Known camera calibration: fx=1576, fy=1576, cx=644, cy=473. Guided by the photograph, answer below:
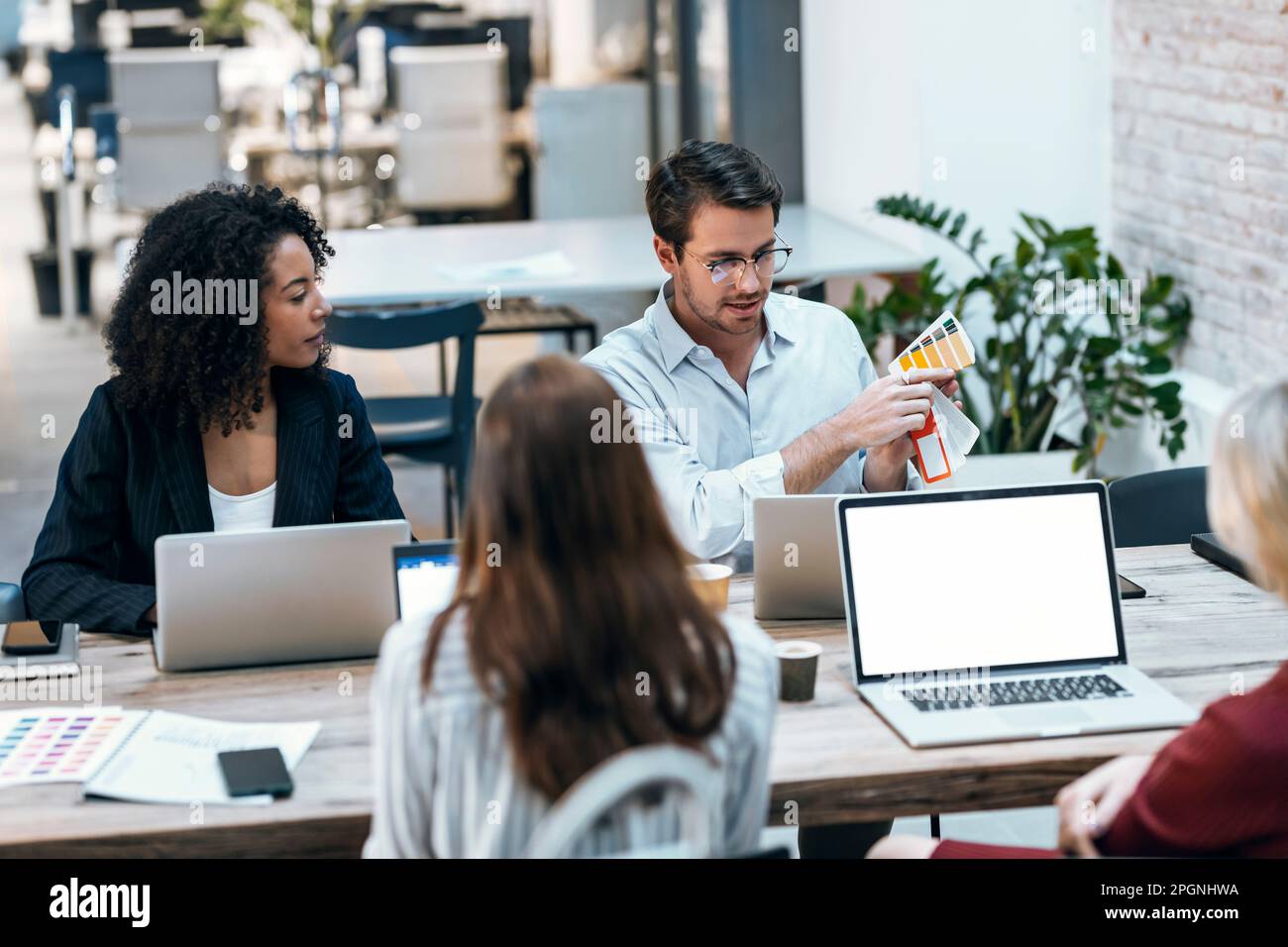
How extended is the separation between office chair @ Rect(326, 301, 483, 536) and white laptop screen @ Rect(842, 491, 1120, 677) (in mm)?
2115

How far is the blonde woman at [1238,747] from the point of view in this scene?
1.52 metres

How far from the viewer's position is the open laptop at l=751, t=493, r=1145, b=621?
2.16 m

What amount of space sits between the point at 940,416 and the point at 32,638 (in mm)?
1363

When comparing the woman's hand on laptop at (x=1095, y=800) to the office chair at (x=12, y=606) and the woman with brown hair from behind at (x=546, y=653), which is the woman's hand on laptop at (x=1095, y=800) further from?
the office chair at (x=12, y=606)

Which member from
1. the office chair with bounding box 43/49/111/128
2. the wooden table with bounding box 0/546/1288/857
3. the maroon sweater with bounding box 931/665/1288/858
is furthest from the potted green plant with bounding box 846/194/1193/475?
the office chair with bounding box 43/49/111/128

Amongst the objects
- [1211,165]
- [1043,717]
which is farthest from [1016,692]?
[1211,165]

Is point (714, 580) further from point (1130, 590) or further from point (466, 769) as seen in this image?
point (466, 769)

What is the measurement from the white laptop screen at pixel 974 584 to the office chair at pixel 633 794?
65 centimetres

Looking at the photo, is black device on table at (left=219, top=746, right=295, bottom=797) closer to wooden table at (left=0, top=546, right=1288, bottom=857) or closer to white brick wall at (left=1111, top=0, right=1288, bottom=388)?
wooden table at (left=0, top=546, right=1288, bottom=857)

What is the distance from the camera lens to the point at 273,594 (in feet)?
6.89

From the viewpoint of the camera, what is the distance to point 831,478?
266 centimetres

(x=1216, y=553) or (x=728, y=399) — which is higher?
(x=728, y=399)

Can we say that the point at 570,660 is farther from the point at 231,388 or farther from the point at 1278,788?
the point at 231,388
